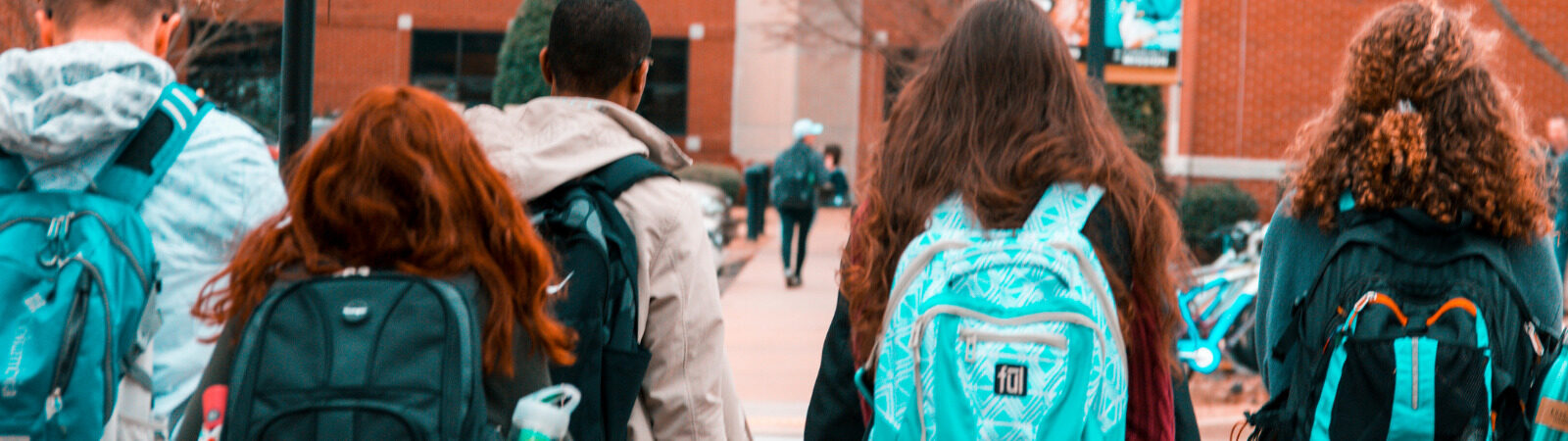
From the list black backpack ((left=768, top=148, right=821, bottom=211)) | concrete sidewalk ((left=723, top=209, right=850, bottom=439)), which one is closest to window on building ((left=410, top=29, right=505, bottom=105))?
concrete sidewalk ((left=723, top=209, right=850, bottom=439))

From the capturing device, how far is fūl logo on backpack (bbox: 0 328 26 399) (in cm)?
265

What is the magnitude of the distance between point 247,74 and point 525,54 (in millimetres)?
5747

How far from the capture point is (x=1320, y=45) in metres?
18.1

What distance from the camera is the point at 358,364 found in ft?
7.33

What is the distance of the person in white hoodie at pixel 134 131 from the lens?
2.76 metres

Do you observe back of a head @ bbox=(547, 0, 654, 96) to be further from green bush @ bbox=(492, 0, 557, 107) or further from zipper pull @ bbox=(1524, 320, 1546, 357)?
green bush @ bbox=(492, 0, 557, 107)

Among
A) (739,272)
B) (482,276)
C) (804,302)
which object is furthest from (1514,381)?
(739,272)

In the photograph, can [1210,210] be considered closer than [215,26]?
No

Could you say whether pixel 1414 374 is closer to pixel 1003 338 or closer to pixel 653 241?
pixel 1003 338

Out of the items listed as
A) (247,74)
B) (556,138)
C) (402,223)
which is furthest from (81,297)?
(247,74)

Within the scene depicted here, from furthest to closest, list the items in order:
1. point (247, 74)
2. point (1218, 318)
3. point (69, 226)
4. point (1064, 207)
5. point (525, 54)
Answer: point (525, 54)
point (247, 74)
point (1218, 318)
point (69, 226)
point (1064, 207)

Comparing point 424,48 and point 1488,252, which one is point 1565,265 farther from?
point 424,48

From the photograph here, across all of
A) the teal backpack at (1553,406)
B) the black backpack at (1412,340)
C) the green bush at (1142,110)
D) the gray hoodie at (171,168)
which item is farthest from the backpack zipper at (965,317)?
the green bush at (1142,110)

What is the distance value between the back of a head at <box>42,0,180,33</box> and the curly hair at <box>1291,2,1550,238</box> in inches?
99.1
